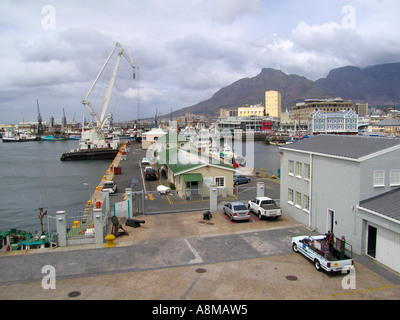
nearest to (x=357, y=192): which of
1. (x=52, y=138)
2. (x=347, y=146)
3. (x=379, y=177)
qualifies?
(x=379, y=177)

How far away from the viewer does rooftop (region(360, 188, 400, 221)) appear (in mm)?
12383

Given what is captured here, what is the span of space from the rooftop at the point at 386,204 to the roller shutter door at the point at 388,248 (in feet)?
2.33

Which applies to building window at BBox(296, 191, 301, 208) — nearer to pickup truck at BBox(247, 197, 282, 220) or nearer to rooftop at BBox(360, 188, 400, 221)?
pickup truck at BBox(247, 197, 282, 220)

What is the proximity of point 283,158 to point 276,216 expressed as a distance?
4085 mm

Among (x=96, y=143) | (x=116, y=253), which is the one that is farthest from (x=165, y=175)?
(x=96, y=143)

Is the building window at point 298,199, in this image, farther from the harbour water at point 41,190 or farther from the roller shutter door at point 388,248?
the harbour water at point 41,190

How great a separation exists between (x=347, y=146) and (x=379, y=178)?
9.37 feet

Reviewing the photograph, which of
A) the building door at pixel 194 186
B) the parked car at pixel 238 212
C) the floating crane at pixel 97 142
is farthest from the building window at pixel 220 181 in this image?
the floating crane at pixel 97 142

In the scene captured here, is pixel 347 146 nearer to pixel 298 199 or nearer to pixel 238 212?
pixel 298 199

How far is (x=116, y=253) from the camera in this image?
14.4m

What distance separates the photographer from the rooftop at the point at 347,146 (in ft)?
47.6

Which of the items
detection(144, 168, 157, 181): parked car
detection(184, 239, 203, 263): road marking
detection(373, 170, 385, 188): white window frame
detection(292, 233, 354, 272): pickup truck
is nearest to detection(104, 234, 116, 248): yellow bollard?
detection(184, 239, 203, 263): road marking

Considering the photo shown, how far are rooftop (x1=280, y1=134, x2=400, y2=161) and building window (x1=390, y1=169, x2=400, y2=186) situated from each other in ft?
3.80

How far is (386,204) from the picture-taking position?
13133 millimetres
